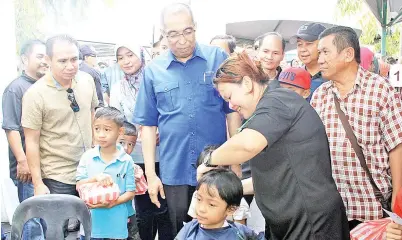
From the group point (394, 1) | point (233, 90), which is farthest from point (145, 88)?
point (394, 1)

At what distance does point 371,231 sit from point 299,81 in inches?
58.2

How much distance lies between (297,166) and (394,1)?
317 inches

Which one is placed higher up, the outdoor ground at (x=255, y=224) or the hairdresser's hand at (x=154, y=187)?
the hairdresser's hand at (x=154, y=187)

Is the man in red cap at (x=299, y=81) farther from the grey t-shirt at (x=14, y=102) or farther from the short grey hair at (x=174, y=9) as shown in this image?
the grey t-shirt at (x=14, y=102)

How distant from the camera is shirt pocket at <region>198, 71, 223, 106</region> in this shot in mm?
2863

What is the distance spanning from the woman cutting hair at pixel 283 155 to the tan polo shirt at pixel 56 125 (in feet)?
5.24

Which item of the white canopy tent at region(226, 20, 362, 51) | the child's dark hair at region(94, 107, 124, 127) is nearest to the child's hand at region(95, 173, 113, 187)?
the child's dark hair at region(94, 107, 124, 127)

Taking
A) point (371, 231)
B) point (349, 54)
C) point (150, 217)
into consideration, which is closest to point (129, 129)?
point (150, 217)

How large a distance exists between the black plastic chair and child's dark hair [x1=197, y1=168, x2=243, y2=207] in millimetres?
702

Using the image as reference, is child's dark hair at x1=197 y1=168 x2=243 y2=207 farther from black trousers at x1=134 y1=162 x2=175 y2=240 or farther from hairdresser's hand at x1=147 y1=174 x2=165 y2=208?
black trousers at x1=134 y1=162 x2=175 y2=240

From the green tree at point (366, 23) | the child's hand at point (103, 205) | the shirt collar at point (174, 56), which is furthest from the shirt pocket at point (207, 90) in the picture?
the green tree at point (366, 23)

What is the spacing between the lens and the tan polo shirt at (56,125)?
3.17 m

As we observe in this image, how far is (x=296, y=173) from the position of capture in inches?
77.6

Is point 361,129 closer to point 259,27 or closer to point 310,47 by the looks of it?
point 310,47
